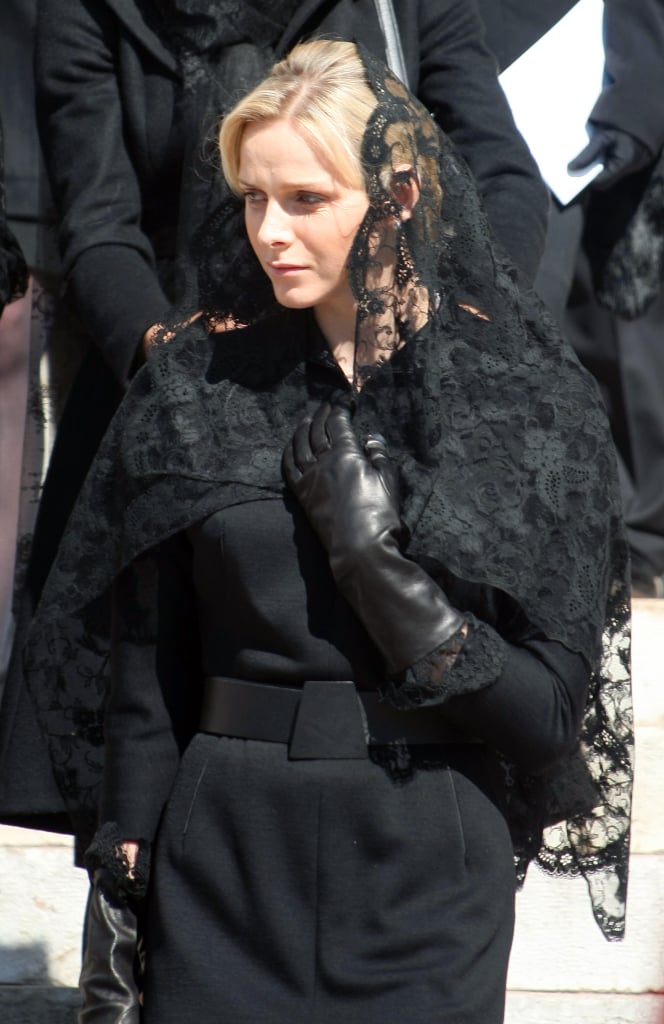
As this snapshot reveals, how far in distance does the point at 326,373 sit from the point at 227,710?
48 centimetres

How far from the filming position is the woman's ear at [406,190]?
93.6 inches

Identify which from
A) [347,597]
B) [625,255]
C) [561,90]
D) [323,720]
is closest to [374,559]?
[347,597]

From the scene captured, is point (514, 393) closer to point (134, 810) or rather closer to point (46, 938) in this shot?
point (134, 810)

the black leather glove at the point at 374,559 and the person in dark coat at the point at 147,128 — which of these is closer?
the black leather glove at the point at 374,559

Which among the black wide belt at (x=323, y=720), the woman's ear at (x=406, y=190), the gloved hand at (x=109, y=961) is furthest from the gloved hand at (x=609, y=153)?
the gloved hand at (x=109, y=961)

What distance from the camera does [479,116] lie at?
325cm

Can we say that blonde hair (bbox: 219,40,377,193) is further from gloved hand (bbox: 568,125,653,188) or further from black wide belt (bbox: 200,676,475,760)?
gloved hand (bbox: 568,125,653,188)

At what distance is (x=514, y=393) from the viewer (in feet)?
7.84

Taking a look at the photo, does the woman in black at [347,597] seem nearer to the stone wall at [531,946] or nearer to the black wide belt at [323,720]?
the black wide belt at [323,720]

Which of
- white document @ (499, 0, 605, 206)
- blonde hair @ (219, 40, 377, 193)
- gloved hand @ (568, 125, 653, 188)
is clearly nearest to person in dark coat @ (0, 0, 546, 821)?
blonde hair @ (219, 40, 377, 193)

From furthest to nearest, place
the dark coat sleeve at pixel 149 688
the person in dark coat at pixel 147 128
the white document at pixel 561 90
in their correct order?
1. the white document at pixel 561 90
2. the person in dark coat at pixel 147 128
3. the dark coat sleeve at pixel 149 688

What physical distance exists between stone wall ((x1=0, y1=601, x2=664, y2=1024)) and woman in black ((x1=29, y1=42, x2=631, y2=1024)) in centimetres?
123

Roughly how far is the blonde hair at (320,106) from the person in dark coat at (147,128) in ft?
1.95

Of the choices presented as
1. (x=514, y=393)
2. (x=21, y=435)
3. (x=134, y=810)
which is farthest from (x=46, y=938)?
(x=514, y=393)
